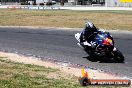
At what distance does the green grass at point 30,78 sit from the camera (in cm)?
992

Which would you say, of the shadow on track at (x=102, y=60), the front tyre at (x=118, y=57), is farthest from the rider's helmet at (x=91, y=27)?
the front tyre at (x=118, y=57)

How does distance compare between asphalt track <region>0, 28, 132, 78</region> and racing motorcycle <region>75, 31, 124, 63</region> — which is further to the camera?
racing motorcycle <region>75, 31, 124, 63</region>

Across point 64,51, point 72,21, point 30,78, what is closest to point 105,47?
point 64,51

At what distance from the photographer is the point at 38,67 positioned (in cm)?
1284

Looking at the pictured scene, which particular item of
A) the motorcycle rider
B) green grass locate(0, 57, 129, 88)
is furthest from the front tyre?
green grass locate(0, 57, 129, 88)

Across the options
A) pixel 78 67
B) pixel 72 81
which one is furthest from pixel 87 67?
pixel 72 81

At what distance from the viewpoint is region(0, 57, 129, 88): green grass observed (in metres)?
9.92

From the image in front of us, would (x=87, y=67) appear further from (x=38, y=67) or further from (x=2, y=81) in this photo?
(x=2, y=81)

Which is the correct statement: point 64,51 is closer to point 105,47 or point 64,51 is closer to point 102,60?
point 102,60

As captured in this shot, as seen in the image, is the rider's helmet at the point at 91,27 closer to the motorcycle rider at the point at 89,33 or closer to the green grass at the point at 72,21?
the motorcycle rider at the point at 89,33

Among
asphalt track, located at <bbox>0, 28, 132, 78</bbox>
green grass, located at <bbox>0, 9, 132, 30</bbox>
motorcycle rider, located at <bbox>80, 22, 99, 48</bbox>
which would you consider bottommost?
green grass, located at <bbox>0, 9, 132, 30</bbox>

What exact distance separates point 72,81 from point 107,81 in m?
1.42

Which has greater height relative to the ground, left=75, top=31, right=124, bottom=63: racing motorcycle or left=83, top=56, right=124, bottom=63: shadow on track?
left=75, top=31, right=124, bottom=63: racing motorcycle

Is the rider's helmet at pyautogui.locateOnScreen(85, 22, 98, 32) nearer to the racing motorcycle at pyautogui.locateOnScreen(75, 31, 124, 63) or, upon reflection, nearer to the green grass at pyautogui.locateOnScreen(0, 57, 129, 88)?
the racing motorcycle at pyautogui.locateOnScreen(75, 31, 124, 63)
